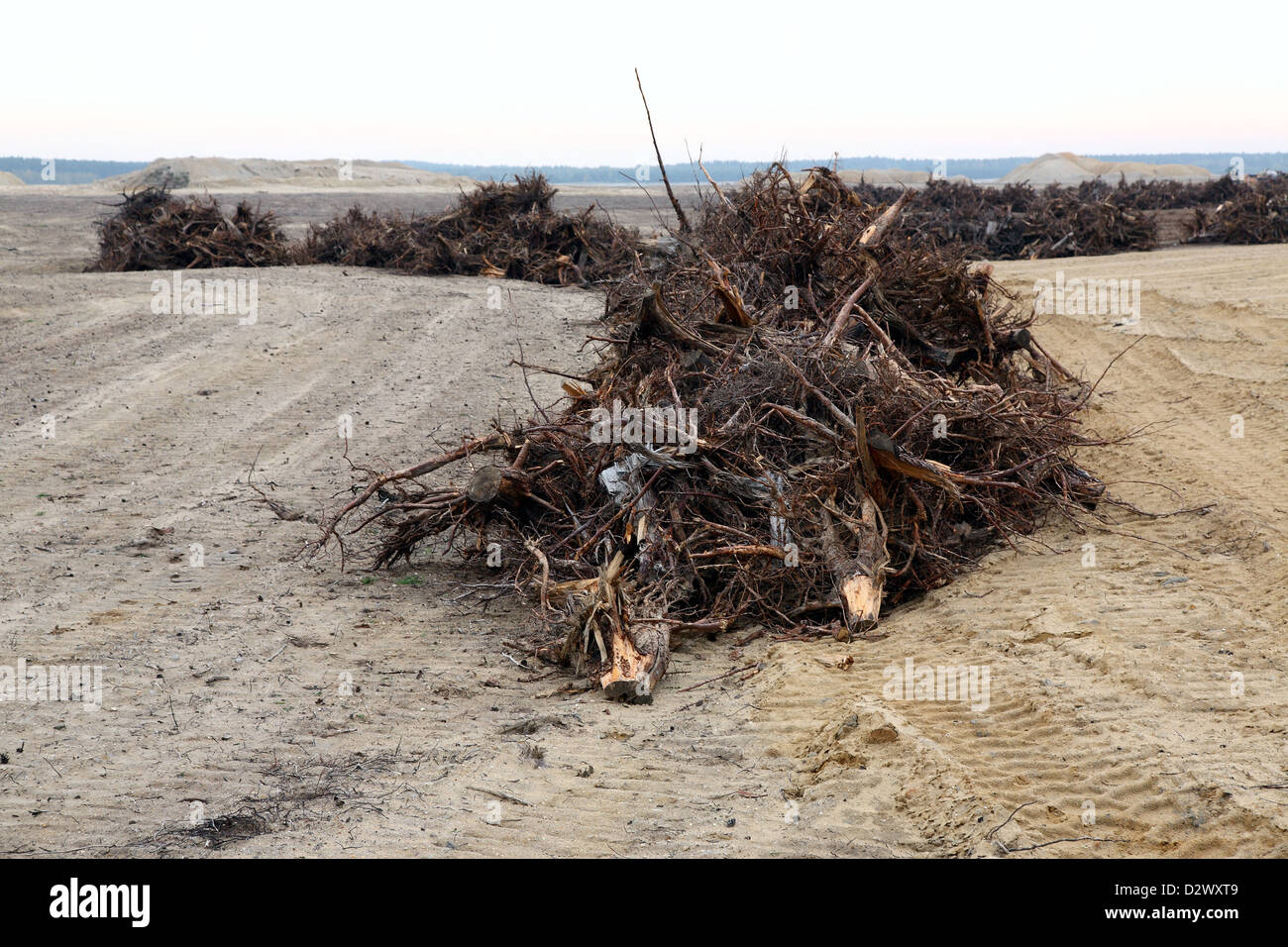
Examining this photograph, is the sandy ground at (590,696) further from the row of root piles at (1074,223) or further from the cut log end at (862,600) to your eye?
the row of root piles at (1074,223)

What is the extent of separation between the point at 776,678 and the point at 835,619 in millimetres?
847

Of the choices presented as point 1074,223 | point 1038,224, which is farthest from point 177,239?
point 1074,223

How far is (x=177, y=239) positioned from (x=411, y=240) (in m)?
3.83

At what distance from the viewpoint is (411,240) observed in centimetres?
1747

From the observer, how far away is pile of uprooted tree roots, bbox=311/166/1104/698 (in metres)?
5.32

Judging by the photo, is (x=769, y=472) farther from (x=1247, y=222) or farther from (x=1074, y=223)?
(x=1247, y=222)

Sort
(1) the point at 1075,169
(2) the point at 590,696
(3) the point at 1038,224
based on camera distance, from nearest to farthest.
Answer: (2) the point at 590,696 → (3) the point at 1038,224 → (1) the point at 1075,169

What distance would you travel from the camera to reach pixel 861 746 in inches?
152

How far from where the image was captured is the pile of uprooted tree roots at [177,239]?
651 inches

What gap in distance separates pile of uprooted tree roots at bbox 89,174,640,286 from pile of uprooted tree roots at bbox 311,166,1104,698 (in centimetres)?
971

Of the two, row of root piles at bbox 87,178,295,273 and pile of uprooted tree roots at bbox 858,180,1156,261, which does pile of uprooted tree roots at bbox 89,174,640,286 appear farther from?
pile of uprooted tree roots at bbox 858,180,1156,261

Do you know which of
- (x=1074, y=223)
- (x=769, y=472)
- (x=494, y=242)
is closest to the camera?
(x=769, y=472)

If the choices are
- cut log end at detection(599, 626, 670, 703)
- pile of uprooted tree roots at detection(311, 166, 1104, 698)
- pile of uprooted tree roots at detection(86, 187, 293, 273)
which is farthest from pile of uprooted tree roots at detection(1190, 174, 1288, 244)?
cut log end at detection(599, 626, 670, 703)

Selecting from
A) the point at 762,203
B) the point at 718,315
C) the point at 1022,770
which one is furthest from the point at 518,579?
the point at 762,203
